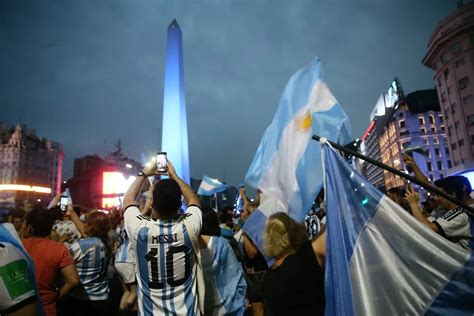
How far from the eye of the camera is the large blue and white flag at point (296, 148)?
9.23ft

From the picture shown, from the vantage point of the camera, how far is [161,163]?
9.86ft

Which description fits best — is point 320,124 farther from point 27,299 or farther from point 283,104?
point 27,299

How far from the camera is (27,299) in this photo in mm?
1739

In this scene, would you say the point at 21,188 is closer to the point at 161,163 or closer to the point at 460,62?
the point at 161,163

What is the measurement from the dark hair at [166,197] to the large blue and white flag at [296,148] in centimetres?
95

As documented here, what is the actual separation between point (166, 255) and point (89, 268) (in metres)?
1.92

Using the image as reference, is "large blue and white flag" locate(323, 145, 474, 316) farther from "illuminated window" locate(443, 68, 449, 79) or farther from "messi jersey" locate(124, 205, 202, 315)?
"illuminated window" locate(443, 68, 449, 79)

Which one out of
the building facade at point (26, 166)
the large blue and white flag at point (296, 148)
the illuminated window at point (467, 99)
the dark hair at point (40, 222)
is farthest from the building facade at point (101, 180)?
the illuminated window at point (467, 99)

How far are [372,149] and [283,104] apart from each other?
121566 mm

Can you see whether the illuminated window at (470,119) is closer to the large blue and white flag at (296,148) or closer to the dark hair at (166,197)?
the large blue and white flag at (296,148)

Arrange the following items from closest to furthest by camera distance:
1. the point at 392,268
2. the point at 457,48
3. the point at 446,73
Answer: the point at 392,268, the point at 457,48, the point at 446,73

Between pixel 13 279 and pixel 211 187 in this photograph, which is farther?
pixel 211 187

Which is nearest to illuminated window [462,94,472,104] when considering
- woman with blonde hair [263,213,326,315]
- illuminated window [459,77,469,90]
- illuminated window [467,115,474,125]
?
illuminated window [459,77,469,90]

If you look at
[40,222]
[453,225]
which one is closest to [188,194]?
[40,222]
